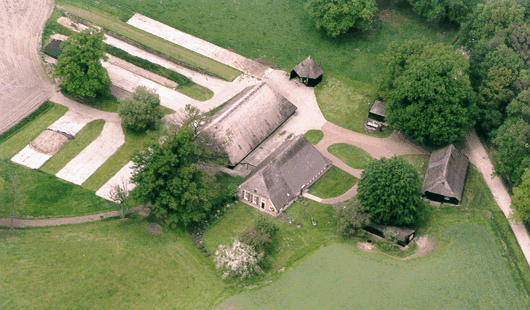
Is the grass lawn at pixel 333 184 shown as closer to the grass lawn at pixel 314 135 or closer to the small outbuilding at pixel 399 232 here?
the grass lawn at pixel 314 135

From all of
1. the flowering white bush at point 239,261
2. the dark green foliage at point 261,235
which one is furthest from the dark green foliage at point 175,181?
the dark green foliage at point 261,235

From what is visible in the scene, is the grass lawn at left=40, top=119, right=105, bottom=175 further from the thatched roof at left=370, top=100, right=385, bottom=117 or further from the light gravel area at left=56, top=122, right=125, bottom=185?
the thatched roof at left=370, top=100, right=385, bottom=117

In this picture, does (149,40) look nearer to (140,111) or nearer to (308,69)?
(140,111)

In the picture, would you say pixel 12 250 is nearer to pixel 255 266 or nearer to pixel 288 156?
pixel 255 266

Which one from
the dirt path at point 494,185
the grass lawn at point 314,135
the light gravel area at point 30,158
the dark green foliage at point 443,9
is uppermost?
the dark green foliage at point 443,9

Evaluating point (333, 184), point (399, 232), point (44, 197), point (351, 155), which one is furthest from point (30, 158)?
point (399, 232)

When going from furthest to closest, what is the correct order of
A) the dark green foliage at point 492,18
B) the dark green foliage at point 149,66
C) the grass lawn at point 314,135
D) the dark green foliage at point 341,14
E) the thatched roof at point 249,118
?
the dark green foliage at point 341,14
the dark green foliage at point 149,66
the dark green foliage at point 492,18
the grass lawn at point 314,135
the thatched roof at point 249,118
